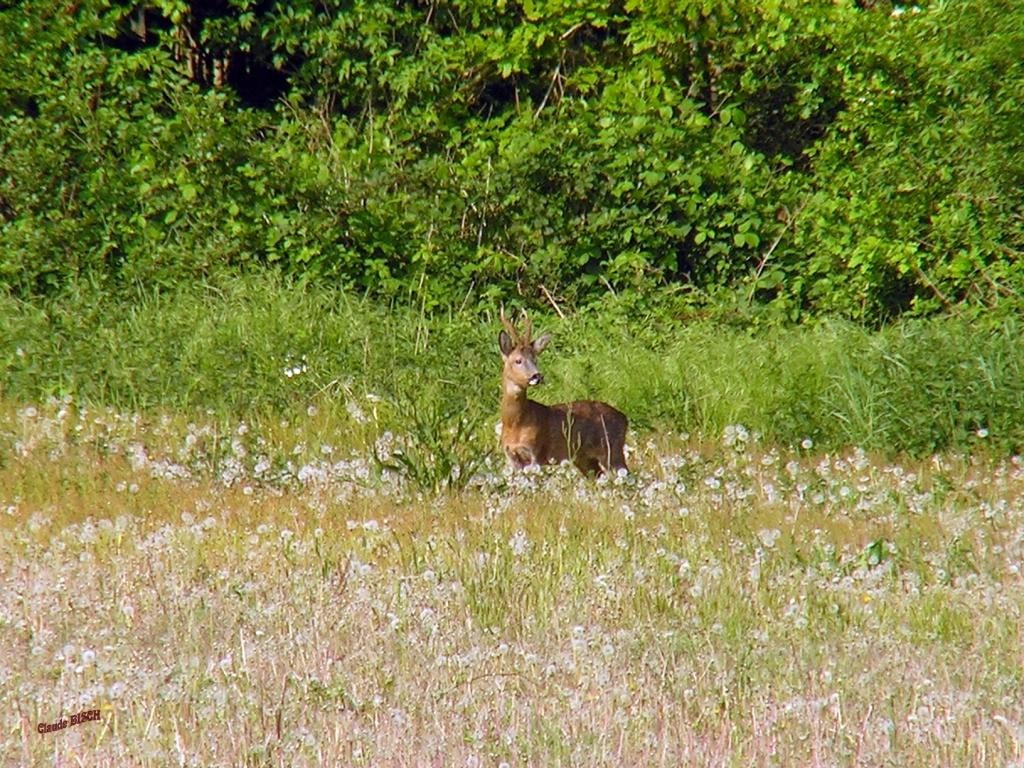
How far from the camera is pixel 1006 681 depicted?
5.68 metres

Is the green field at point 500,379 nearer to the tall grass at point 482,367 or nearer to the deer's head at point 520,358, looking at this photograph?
the tall grass at point 482,367

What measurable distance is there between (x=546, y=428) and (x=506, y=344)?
0.53 metres

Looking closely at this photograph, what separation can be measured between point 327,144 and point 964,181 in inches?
227

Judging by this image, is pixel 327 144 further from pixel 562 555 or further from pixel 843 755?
pixel 843 755

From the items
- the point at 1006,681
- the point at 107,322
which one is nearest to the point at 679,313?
the point at 107,322

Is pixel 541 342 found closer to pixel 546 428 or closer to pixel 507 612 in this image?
pixel 546 428

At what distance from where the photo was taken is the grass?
5270 mm

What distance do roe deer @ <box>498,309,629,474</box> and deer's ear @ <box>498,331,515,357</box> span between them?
15 mm

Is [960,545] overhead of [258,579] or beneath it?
overhead

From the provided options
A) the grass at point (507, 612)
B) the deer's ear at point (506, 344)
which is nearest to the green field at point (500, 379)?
the grass at point (507, 612)

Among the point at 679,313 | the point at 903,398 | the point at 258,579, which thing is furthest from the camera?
the point at 679,313

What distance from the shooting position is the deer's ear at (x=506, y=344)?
10297 mm

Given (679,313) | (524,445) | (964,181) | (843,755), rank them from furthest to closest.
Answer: (679,313)
(964,181)
(524,445)
(843,755)

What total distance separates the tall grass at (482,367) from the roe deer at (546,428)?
65 cm
